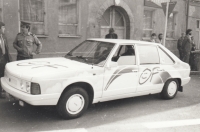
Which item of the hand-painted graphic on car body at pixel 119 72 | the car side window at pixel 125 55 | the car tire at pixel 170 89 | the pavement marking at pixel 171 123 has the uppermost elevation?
the car side window at pixel 125 55

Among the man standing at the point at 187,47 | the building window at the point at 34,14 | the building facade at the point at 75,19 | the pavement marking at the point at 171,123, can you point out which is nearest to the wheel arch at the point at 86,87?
the pavement marking at the point at 171,123

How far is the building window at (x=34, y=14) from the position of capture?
980 cm

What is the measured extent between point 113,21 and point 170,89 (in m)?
7.85

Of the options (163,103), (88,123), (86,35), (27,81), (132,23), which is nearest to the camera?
(27,81)

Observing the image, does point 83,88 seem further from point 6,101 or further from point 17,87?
point 6,101

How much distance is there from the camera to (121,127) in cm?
429

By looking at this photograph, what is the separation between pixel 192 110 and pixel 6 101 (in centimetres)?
429

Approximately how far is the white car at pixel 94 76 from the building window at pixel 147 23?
8.94 m

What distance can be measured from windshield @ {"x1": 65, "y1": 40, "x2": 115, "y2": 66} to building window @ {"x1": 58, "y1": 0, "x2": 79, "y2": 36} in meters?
5.70

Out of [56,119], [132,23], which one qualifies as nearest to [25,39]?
[56,119]

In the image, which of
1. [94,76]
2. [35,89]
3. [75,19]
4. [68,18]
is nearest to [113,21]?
[75,19]

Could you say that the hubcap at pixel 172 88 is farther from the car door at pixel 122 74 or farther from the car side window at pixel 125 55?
the car side window at pixel 125 55

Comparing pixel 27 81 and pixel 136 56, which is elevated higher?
pixel 136 56

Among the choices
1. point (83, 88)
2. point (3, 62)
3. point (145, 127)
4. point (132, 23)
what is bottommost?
point (145, 127)
